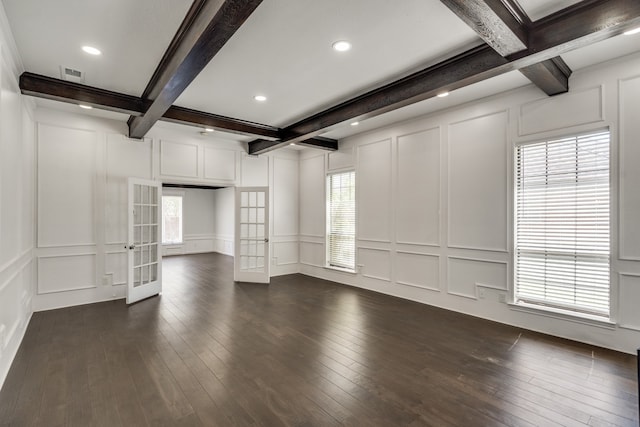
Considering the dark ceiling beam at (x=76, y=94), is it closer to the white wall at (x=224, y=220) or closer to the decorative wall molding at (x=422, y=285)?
the decorative wall molding at (x=422, y=285)

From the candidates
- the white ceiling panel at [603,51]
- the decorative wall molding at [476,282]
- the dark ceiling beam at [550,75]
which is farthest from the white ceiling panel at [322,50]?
the decorative wall molding at [476,282]

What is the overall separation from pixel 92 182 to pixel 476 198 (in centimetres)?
585

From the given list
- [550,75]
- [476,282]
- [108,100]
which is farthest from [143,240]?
[550,75]

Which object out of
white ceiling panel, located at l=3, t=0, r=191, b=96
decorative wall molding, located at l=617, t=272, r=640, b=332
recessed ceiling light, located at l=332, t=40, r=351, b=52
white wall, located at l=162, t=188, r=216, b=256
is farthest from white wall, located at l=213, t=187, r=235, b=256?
decorative wall molding, located at l=617, t=272, r=640, b=332

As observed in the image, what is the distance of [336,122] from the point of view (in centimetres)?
441

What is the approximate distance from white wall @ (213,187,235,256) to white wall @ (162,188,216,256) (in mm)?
209

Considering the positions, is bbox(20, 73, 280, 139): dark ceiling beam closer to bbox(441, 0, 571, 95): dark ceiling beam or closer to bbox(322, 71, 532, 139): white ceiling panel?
bbox(322, 71, 532, 139): white ceiling panel

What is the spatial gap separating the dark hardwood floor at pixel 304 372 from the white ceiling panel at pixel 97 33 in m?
2.94

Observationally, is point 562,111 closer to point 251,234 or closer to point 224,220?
point 251,234

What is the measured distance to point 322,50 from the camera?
287 cm

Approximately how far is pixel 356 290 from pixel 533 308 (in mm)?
2776

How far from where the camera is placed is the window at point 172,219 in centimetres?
1059

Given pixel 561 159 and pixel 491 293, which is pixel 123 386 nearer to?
pixel 491 293

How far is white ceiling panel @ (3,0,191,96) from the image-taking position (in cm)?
227
